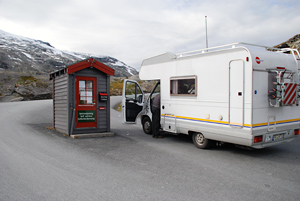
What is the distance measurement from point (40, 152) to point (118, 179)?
2.94 metres

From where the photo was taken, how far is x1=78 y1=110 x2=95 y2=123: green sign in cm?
884

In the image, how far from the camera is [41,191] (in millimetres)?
4035

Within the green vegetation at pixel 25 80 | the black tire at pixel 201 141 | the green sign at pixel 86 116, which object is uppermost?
the green vegetation at pixel 25 80

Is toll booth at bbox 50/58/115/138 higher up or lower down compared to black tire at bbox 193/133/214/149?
higher up

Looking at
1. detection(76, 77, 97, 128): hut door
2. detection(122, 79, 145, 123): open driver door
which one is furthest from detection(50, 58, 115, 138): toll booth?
detection(122, 79, 145, 123): open driver door

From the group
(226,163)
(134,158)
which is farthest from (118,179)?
(226,163)

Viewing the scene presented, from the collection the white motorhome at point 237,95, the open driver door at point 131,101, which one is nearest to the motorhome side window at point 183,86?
the white motorhome at point 237,95

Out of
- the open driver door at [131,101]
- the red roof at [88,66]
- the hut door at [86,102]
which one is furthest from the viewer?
the open driver door at [131,101]

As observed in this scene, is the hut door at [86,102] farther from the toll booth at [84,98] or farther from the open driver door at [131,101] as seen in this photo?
the open driver door at [131,101]

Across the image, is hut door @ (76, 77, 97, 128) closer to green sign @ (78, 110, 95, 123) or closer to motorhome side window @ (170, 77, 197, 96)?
green sign @ (78, 110, 95, 123)

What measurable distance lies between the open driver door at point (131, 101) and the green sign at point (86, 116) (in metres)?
1.21

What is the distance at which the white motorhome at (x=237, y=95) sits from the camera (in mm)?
5762

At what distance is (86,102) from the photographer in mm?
8961

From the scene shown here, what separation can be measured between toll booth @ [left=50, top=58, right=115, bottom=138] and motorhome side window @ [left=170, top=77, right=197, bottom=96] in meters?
2.78
